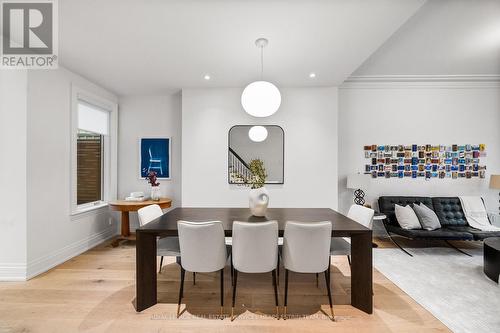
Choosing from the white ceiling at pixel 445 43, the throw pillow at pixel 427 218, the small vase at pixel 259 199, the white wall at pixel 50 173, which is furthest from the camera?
the throw pillow at pixel 427 218

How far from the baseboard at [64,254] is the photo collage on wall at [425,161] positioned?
15.9 feet

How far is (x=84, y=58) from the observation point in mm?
2889

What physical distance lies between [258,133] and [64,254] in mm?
3276

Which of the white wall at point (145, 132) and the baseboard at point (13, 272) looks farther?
the white wall at point (145, 132)

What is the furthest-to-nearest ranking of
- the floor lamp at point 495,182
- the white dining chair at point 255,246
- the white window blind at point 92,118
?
the floor lamp at point 495,182 < the white window blind at point 92,118 < the white dining chair at point 255,246

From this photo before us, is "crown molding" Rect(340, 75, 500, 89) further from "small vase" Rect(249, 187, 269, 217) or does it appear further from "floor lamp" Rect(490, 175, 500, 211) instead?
"small vase" Rect(249, 187, 269, 217)

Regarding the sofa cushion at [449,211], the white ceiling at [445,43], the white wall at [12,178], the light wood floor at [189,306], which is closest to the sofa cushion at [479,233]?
the sofa cushion at [449,211]

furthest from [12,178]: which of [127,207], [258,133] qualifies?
[258,133]

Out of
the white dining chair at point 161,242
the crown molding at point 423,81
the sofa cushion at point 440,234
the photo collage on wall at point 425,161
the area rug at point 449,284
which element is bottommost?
the area rug at point 449,284

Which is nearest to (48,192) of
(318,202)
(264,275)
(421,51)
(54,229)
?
(54,229)

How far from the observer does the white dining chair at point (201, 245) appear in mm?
1861

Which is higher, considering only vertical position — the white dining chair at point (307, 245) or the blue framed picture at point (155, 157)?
the blue framed picture at point (155, 157)

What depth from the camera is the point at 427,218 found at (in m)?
A: 3.49

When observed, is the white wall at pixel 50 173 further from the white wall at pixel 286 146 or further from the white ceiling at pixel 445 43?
the white ceiling at pixel 445 43
